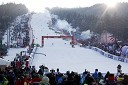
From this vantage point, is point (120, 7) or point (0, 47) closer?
point (0, 47)

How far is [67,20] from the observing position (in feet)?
562

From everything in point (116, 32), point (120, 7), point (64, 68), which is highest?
point (120, 7)

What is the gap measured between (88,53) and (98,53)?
145cm

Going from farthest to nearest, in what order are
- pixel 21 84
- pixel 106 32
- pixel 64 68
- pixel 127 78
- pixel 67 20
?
pixel 67 20 → pixel 106 32 → pixel 64 68 → pixel 21 84 → pixel 127 78

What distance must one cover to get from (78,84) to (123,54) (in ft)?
90.1

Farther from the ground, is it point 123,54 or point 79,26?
point 79,26

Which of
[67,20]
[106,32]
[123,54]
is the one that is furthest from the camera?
[67,20]

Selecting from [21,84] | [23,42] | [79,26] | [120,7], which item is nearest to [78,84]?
[21,84]

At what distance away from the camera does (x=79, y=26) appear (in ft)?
468

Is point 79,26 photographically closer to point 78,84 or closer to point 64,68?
point 64,68

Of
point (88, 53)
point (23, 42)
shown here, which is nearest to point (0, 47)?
point (88, 53)

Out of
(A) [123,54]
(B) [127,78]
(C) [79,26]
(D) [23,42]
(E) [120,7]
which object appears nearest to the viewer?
(B) [127,78]

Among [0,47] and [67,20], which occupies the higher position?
[67,20]

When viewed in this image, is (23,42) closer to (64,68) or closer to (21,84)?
(64,68)
